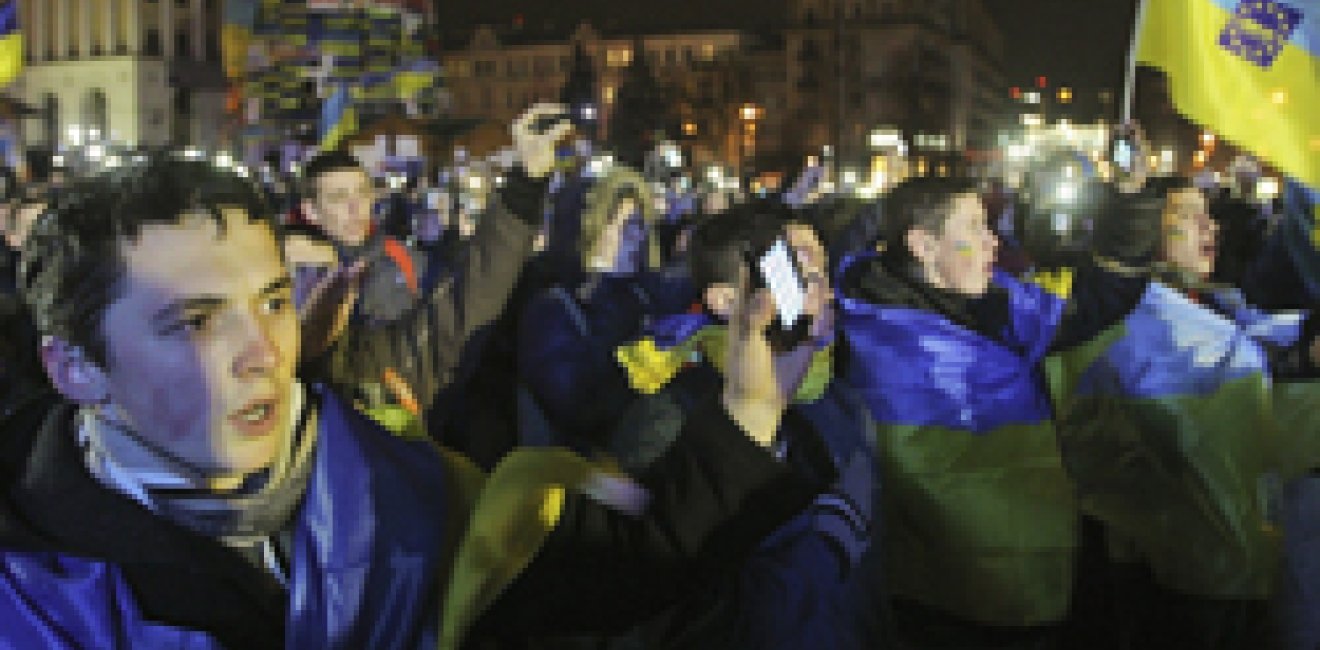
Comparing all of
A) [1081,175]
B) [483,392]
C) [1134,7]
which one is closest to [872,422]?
[483,392]

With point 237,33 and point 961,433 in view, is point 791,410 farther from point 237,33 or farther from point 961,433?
point 237,33

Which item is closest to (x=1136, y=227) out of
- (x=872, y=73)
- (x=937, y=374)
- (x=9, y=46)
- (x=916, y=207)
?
(x=916, y=207)

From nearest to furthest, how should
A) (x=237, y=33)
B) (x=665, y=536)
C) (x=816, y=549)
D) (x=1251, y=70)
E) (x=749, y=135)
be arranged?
(x=665, y=536) < (x=816, y=549) < (x=1251, y=70) < (x=237, y=33) < (x=749, y=135)

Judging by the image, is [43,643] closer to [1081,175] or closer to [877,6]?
[1081,175]

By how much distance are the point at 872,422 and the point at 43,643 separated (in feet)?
8.00

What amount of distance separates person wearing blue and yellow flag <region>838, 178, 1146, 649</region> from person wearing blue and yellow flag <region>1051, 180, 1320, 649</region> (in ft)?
2.33

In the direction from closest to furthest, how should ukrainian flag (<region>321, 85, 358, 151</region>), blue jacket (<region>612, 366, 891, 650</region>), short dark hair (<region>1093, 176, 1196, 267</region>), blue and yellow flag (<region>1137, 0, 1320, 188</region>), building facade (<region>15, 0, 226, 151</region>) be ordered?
blue jacket (<region>612, 366, 891, 650</region>) → blue and yellow flag (<region>1137, 0, 1320, 188</region>) → short dark hair (<region>1093, 176, 1196, 267</region>) → ukrainian flag (<region>321, 85, 358, 151</region>) → building facade (<region>15, 0, 226, 151</region>)

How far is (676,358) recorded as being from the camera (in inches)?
145

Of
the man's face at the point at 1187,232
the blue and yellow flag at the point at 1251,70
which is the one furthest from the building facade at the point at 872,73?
the blue and yellow flag at the point at 1251,70

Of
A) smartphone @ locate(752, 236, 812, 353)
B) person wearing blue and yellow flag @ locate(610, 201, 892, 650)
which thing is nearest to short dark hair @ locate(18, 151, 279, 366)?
smartphone @ locate(752, 236, 812, 353)

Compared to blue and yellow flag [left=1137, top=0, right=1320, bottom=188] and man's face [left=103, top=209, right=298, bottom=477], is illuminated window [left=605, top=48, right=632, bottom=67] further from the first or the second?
man's face [left=103, top=209, right=298, bottom=477]

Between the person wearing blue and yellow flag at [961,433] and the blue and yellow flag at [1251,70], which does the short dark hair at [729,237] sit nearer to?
the person wearing blue and yellow flag at [961,433]

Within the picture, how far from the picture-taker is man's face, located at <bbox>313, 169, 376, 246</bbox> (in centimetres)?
594

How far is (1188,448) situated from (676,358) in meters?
2.10
